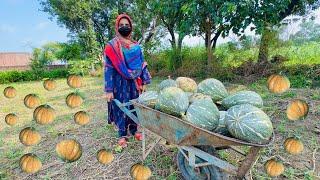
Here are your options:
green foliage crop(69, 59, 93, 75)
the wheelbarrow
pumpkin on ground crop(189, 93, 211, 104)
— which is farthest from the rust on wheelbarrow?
green foliage crop(69, 59, 93, 75)

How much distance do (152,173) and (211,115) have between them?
1.48 m

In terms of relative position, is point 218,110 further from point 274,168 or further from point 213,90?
point 274,168

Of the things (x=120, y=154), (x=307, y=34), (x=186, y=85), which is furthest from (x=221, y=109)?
(x=307, y=34)

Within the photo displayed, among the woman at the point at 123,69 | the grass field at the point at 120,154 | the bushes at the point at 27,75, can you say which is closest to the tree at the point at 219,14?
the grass field at the point at 120,154

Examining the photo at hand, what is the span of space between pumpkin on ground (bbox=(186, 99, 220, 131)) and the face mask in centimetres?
176

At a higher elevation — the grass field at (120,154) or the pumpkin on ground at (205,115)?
the pumpkin on ground at (205,115)

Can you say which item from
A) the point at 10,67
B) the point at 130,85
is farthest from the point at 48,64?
the point at 130,85

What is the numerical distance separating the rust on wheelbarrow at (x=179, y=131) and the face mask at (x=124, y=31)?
1.10 m

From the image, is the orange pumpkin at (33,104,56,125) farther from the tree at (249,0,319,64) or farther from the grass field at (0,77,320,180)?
the tree at (249,0,319,64)

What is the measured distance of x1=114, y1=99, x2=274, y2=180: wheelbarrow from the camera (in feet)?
7.88

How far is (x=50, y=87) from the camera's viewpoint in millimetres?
2572

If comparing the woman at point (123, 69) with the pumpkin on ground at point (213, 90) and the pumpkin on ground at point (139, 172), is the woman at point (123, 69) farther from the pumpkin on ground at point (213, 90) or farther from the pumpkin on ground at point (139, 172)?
the pumpkin on ground at point (213, 90)

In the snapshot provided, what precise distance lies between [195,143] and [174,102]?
1.25 feet

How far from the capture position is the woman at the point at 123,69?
390cm
